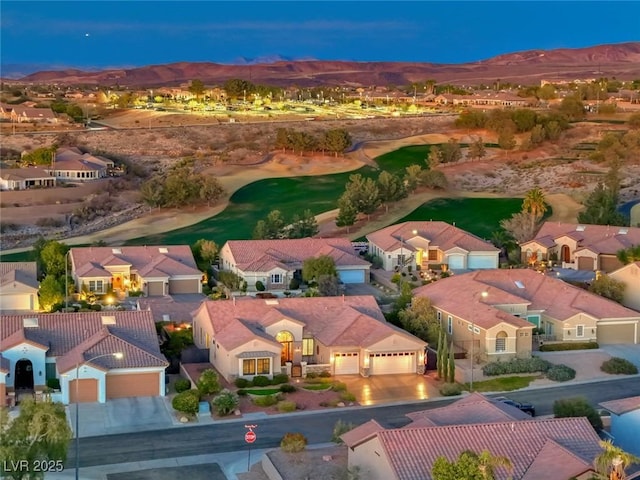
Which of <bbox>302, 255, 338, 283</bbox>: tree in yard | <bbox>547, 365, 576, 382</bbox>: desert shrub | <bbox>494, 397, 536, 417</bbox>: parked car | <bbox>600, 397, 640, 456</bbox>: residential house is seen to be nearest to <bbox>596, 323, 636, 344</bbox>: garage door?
<bbox>547, 365, 576, 382</bbox>: desert shrub

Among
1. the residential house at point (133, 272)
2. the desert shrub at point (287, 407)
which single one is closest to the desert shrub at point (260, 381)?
the desert shrub at point (287, 407)

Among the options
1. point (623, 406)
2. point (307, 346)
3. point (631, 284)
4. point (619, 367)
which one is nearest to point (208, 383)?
point (307, 346)

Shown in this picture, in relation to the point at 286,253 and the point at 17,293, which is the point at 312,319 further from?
the point at 286,253

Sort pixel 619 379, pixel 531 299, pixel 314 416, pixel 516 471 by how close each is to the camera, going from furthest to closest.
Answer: pixel 531 299 < pixel 619 379 < pixel 314 416 < pixel 516 471

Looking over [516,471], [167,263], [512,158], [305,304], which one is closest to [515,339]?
[305,304]

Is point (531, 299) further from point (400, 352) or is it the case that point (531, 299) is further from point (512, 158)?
point (512, 158)

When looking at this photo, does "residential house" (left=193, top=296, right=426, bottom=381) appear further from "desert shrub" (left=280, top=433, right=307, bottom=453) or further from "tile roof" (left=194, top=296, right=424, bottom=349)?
"desert shrub" (left=280, top=433, right=307, bottom=453)
